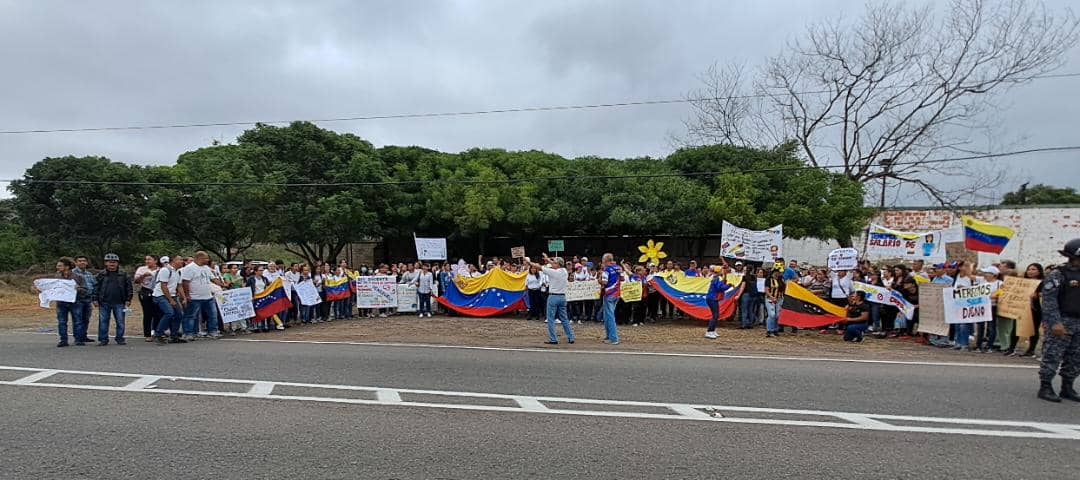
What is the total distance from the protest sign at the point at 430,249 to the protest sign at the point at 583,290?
5181mm

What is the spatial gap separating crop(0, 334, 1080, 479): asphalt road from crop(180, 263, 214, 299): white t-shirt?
3417mm

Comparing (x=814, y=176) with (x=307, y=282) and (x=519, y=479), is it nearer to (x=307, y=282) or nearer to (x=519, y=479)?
(x=307, y=282)

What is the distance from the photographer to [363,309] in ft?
59.4

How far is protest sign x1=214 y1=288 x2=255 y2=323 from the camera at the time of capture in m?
13.2

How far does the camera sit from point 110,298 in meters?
11.5

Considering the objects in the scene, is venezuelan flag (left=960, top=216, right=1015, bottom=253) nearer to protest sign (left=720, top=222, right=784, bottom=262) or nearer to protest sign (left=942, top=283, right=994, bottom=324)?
protest sign (left=942, top=283, right=994, bottom=324)

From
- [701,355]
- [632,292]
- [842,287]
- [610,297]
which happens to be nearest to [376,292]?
[632,292]

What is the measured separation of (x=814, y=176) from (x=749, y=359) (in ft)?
57.1

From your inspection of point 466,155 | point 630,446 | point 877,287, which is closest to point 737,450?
point 630,446

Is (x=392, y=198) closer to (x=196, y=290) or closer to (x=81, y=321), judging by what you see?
(x=196, y=290)

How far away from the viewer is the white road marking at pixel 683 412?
569 cm

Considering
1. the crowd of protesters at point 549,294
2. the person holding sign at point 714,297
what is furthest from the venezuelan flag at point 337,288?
the person holding sign at point 714,297

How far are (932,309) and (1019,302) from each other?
170 cm

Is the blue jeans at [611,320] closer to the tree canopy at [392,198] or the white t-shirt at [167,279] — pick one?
the white t-shirt at [167,279]
